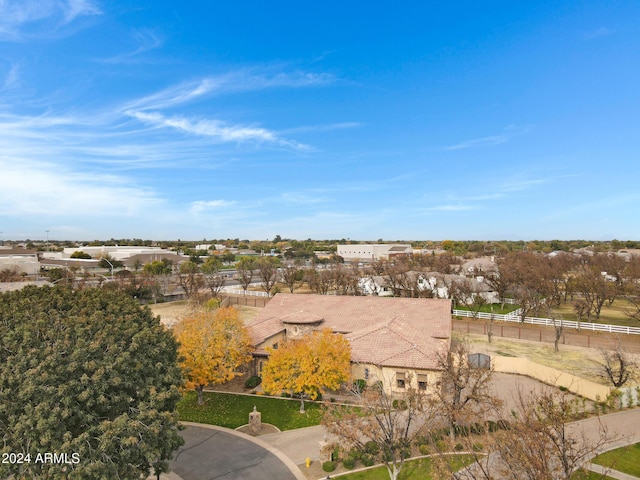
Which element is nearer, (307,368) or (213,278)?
(307,368)

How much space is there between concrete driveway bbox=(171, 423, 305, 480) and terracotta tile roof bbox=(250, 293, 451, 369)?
1018 centimetres

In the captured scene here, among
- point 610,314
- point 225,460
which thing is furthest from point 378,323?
point 610,314

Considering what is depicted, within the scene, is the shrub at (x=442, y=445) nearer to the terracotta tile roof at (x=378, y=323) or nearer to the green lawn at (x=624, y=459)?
the terracotta tile roof at (x=378, y=323)

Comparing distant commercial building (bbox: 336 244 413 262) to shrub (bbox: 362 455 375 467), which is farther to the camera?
distant commercial building (bbox: 336 244 413 262)

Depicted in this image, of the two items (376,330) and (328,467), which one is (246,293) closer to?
(376,330)

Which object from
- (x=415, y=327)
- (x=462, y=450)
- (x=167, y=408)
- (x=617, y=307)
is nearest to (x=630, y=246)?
(x=617, y=307)

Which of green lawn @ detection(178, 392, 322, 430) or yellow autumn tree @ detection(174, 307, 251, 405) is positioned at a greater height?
yellow autumn tree @ detection(174, 307, 251, 405)

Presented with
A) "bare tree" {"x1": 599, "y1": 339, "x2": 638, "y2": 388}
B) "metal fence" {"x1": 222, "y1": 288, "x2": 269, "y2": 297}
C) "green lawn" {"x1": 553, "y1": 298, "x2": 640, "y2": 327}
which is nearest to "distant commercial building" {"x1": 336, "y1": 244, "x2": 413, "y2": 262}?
"metal fence" {"x1": 222, "y1": 288, "x2": 269, "y2": 297}

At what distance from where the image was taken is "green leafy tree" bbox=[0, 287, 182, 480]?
538 inches

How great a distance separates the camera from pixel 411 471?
19688 mm

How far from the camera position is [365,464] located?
2055cm

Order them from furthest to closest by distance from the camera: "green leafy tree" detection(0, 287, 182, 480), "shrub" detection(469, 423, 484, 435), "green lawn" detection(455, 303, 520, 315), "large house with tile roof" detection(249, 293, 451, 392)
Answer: "green lawn" detection(455, 303, 520, 315), "large house with tile roof" detection(249, 293, 451, 392), "shrub" detection(469, 423, 484, 435), "green leafy tree" detection(0, 287, 182, 480)

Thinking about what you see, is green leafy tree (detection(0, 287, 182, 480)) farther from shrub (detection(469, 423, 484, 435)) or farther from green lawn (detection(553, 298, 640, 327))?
green lawn (detection(553, 298, 640, 327))

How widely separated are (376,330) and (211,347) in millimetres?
13438
